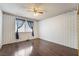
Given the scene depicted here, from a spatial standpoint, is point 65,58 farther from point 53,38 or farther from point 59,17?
point 59,17

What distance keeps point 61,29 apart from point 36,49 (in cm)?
43

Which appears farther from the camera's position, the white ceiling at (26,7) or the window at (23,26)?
the window at (23,26)

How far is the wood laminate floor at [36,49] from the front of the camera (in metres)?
1.00

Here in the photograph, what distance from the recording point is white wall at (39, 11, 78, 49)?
103cm

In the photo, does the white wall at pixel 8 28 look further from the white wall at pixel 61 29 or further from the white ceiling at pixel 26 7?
the white wall at pixel 61 29

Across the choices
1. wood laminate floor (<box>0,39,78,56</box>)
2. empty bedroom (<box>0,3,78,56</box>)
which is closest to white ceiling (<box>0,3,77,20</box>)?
empty bedroom (<box>0,3,78,56</box>)

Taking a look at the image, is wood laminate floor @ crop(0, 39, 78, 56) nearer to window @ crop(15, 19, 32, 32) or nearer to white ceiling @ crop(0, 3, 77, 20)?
window @ crop(15, 19, 32, 32)

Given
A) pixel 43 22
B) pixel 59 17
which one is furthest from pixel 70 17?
pixel 43 22

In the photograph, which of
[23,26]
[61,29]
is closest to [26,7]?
[23,26]

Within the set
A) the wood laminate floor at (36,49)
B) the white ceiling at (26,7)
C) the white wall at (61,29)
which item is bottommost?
the wood laminate floor at (36,49)

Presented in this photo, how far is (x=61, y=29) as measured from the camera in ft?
3.61

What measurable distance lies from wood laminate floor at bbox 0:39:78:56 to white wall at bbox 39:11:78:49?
7 centimetres

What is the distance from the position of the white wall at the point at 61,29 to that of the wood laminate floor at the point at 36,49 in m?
0.07

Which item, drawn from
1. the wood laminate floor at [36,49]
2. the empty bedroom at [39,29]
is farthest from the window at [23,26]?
the wood laminate floor at [36,49]
